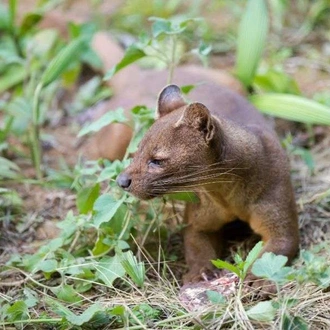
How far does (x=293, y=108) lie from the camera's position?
5.25 meters

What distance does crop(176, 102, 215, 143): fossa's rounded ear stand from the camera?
145 inches

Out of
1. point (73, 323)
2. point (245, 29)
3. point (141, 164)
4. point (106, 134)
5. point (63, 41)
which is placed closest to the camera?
point (73, 323)

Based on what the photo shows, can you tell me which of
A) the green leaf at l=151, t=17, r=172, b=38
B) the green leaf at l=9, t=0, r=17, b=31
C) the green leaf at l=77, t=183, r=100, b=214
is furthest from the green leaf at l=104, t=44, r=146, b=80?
the green leaf at l=9, t=0, r=17, b=31

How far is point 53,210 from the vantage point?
4930 millimetres

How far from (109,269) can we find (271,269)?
92 centimetres

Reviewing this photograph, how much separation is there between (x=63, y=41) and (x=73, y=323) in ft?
11.2

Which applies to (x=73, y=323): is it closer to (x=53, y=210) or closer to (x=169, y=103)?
(x=169, y=103)

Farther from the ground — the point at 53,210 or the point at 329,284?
the point at 329,284

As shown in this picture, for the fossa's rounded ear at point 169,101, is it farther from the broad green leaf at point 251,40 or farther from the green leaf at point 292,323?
the broad green leaf at point 251,40

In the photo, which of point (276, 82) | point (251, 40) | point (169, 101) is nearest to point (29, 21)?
point (251, 40)

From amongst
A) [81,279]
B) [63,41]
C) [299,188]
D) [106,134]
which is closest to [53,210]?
[106,134]

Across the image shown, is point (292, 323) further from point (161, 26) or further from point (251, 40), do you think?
point (251, 40)

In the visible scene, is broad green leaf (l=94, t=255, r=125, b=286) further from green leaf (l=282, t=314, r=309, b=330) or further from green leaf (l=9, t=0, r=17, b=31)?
green leaf (l=9, t=0, r=17, b=31)

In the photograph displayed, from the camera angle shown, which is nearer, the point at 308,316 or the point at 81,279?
the point at 308,316
